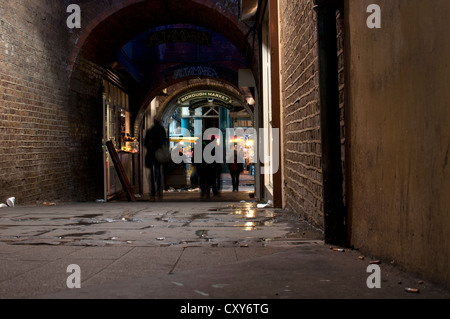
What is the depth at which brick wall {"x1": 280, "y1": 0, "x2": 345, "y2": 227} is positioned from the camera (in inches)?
159

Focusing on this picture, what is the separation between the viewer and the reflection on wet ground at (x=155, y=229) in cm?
375

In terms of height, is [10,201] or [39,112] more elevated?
[39,112]

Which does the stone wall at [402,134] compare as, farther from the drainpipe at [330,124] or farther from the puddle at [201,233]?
the puddle at [201,233]

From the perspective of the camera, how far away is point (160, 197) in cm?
1307

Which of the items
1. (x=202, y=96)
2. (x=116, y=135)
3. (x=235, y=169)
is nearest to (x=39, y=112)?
(x=116, y=135)

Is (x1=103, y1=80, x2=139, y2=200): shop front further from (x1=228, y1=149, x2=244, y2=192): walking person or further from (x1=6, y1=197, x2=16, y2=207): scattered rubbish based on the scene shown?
(x1=6, y1=197, x2=16, y2=207): scattered rubbish

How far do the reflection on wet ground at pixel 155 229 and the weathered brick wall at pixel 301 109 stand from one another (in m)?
0.32

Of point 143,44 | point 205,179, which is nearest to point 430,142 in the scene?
point 205,179

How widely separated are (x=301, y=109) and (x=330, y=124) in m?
1.68

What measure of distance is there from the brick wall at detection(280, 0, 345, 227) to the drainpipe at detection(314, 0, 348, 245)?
81mm

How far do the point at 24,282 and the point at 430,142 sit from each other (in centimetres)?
202

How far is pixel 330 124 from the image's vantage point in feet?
10.9

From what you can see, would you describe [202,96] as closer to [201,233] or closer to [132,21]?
[132,21]
